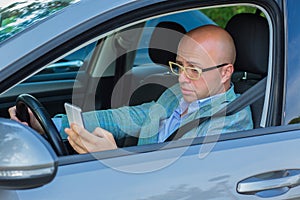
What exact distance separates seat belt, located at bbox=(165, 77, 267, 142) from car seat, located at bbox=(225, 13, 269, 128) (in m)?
0.03

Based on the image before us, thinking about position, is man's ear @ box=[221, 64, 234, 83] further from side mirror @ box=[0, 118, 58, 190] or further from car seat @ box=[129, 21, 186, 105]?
side mirror @ box=[0, 118, 58, 190]

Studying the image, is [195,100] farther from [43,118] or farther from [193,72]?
[43,118]

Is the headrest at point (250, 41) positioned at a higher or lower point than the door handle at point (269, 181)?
higher

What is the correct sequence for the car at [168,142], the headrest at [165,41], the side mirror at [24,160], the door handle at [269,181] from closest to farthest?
the side mirror at [24,160] < the car at [168,142] < the door handle at [269,181] < the headrest at [165,41]

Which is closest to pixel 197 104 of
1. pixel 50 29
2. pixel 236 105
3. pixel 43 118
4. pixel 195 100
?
pixel 195 100

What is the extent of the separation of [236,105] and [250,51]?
255 millimetres

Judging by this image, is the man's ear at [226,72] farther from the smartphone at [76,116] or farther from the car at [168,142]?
the smartphone at [76,116]

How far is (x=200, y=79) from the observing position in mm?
2373

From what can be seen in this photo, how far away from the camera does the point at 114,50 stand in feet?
10.1

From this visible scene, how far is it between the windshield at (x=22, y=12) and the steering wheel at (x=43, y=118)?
26cm

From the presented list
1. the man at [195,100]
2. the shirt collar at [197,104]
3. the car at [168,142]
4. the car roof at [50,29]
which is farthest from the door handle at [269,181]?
the car roof at [50,29]

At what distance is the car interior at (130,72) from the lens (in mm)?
2434

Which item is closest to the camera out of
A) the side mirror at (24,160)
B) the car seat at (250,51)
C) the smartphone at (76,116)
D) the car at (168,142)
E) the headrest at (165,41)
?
the side mirror at (24,160)

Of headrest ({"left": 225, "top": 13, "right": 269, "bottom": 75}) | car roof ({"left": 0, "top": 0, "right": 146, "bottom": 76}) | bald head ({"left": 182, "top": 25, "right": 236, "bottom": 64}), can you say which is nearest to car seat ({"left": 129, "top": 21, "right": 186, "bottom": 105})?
bald head ({"left": 182, "top": 25, "right": 236, "bottom": 64})
